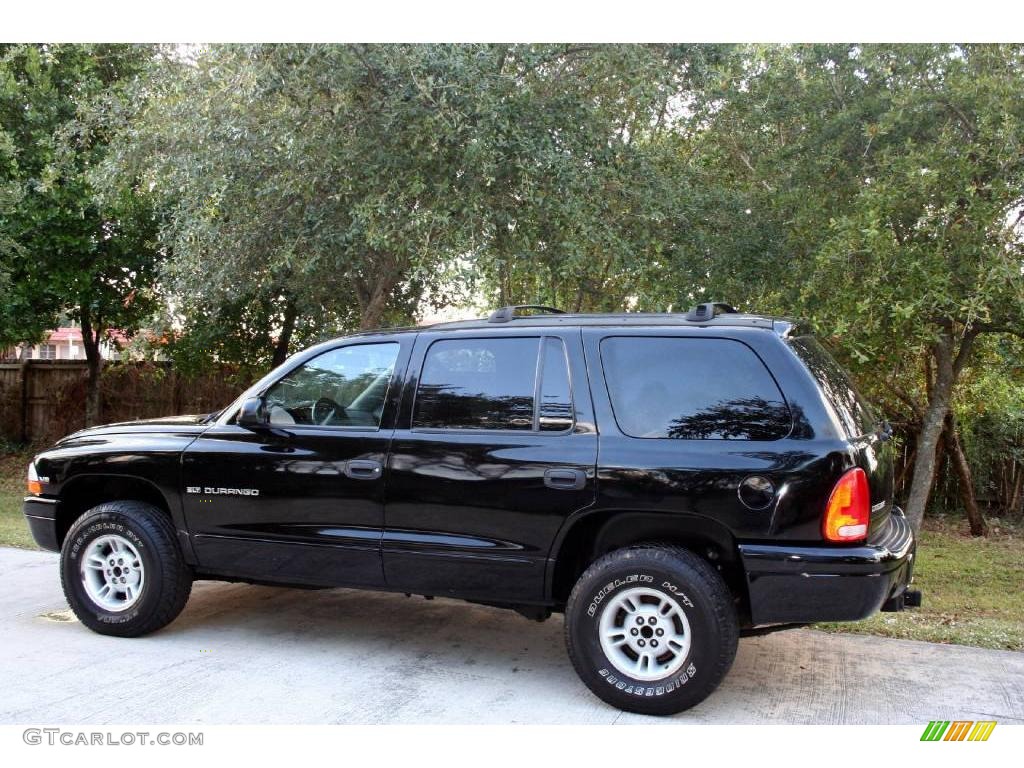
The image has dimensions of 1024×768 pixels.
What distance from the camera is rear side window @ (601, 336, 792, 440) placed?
184 inches

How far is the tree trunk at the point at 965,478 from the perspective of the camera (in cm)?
1135

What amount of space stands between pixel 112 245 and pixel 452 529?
35.0ft

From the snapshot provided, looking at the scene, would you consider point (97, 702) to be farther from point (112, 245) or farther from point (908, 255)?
point (112, 245)

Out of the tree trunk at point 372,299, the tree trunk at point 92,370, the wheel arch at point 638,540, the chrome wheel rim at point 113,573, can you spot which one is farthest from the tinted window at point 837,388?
the tree trunk at point 92,370

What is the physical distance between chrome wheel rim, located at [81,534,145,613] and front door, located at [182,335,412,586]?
17.7 inches

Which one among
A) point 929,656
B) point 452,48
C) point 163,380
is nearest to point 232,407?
point 452,48

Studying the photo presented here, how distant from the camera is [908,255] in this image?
25.0 ft

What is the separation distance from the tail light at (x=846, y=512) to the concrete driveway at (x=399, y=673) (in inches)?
36.8

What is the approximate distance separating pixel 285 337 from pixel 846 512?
11312mm

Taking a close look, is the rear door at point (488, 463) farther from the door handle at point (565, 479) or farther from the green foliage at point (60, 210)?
the green foliage at point (60, 210)

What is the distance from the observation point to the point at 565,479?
4883 millimetres

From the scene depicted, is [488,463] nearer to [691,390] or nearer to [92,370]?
[691,390]

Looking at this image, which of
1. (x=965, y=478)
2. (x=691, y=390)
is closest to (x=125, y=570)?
(x=691, y=390)

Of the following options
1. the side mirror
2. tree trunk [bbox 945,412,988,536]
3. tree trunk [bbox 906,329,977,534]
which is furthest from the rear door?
tree trunk [bbox 945,412,988,536]
